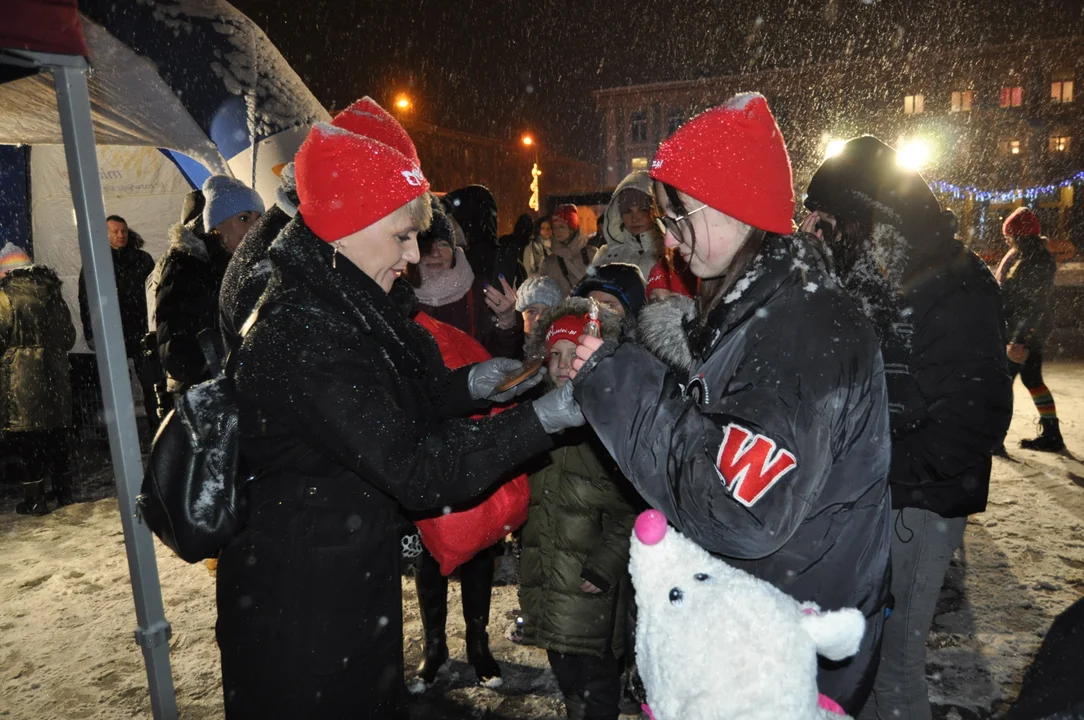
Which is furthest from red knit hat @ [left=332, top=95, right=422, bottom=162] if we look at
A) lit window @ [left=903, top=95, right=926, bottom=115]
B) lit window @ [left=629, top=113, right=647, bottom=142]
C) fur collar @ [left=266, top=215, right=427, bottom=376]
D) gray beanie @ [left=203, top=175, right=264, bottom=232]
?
lit window @ [left=629, top=113, right=647, bottom=142]

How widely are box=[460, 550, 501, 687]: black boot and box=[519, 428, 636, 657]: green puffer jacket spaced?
0.57m

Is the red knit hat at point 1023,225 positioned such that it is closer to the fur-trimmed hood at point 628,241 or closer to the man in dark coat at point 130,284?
the fur-trimmed hood at point 628,241

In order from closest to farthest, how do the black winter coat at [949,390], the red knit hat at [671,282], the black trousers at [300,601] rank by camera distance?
1. the black trousers at [300,601]
2. the black winter coat at [949,390]
3. the red knit hat at [671,282]

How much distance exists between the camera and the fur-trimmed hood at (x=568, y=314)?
2.94 metres

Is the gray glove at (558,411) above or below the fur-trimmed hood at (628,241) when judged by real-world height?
below

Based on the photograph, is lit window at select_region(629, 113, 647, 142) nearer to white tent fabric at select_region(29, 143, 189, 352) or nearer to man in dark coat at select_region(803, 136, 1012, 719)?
white tent fabric at select_region(29, 143, 189, 352)

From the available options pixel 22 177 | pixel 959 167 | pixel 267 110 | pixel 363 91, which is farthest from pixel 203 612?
pixel 959 167

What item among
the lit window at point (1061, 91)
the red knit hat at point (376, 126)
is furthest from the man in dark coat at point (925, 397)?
the lit window at point (1061, 91)

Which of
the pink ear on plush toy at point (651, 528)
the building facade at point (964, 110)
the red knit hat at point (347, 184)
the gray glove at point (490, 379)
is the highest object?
the building facade at point (964, 110)

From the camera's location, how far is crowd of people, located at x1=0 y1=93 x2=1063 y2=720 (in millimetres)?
1348

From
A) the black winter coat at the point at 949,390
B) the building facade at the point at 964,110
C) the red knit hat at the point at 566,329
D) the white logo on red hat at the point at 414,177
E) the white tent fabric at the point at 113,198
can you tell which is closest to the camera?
the white logo on red hat at the point at 414,177

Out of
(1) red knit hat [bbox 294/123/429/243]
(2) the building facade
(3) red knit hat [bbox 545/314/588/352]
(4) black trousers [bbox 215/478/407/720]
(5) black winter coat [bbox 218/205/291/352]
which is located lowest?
(4) black trousers [bbox 215/478/407/720]

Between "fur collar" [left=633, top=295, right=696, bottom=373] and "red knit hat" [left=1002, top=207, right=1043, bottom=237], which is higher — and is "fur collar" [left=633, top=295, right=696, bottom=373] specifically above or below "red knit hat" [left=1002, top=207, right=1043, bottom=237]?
below

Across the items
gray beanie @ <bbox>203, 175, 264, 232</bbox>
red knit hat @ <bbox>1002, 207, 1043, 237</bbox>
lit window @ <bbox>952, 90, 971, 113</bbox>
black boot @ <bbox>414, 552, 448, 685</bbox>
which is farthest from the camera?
lit window @ <bbox>952, 90, 971, 113</bbox>
